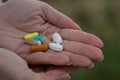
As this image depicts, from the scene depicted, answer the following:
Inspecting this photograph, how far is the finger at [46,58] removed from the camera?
1.83m

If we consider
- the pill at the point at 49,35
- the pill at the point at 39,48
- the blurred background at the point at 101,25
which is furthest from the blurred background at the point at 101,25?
the pill at the point at 39,48

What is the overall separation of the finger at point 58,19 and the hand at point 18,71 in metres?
0.30

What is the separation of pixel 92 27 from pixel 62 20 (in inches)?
60.3

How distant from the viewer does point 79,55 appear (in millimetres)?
1856

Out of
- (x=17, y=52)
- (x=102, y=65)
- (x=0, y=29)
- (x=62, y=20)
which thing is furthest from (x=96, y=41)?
(x=102, y=65)

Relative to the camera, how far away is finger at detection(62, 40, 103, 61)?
1835 millimetres

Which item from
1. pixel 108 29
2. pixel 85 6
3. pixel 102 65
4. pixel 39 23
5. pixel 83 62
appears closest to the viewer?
pixel 83 62

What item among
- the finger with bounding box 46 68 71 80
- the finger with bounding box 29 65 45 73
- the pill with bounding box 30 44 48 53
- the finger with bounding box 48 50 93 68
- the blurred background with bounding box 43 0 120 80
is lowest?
the blurred background with bounding box 43 0 120 80

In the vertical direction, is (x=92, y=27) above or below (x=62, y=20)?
below

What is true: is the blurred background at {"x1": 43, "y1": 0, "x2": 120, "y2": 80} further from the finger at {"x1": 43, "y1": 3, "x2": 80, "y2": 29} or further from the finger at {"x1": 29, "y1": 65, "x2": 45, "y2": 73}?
the finger at {"x1": 29, "y1": 65, "x2": 45, "y2": 73}

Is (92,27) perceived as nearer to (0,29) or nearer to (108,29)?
(108,29)

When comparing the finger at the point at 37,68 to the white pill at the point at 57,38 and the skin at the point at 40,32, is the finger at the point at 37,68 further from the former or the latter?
the white pill at the point at 57,38

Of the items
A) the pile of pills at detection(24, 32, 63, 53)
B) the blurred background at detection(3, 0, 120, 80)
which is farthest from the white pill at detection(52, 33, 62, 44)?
the blurred background at detection(3, 0, 120, 80)

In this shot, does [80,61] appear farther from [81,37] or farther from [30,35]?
[30,35]
